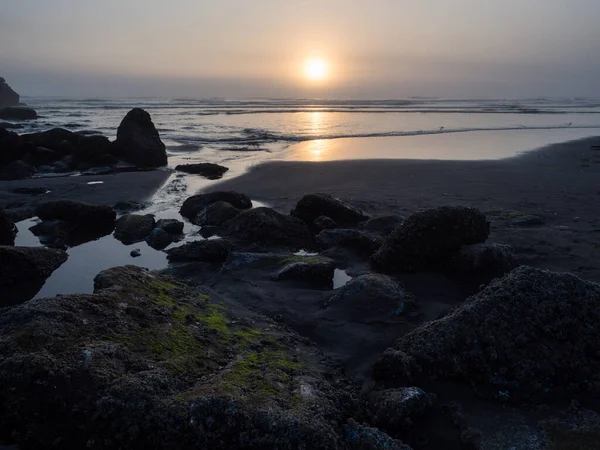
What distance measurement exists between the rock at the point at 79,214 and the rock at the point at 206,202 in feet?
5.76

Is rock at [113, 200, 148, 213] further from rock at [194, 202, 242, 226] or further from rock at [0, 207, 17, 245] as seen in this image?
rock at [0, 207, 17, 245]

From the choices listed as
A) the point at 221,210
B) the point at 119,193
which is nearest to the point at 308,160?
the point at 119,193

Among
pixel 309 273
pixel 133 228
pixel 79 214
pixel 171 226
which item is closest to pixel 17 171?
pixel 79 214

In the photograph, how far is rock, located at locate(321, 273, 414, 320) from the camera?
19.0 feet

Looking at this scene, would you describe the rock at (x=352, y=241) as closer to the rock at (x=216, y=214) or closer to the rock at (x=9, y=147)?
the rock at (x=216, y=214)

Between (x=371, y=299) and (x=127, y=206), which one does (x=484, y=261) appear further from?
(x=127, y=206)

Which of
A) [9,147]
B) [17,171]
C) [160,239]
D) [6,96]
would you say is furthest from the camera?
[6,96]

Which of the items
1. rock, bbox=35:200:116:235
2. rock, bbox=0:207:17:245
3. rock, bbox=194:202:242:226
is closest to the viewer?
rock, bbox=0:207:17:245

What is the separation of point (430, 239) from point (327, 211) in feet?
10.9

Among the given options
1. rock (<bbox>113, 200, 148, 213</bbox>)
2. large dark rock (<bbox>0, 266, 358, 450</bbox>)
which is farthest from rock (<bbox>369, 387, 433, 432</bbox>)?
rock (<bbox>113, 200, 148, 213</bbox>)

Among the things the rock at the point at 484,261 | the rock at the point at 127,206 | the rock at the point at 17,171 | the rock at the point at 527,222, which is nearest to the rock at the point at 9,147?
the rock at the point at 17,171

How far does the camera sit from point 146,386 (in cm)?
340

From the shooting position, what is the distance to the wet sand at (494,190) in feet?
Answer: 27.4

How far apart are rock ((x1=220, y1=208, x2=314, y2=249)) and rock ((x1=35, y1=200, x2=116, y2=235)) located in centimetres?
282
